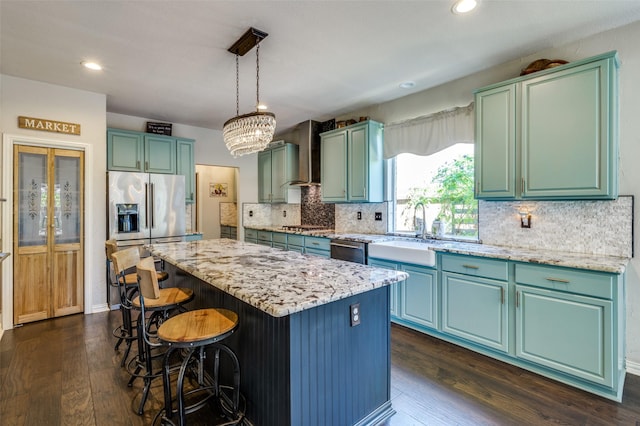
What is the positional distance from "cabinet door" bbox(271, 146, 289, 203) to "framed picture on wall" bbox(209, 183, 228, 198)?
6.35ft

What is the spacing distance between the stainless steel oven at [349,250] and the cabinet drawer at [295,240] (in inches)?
27.8

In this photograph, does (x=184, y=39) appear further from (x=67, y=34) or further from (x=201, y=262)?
(x=201, y=262)

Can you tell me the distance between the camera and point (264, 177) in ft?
19.1

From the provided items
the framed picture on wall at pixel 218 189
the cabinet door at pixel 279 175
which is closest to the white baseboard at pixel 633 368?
the cabinet door at pixel 279 175

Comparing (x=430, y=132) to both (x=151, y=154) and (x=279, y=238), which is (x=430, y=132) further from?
(x=151, y=154)

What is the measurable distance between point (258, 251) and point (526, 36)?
9.06ft

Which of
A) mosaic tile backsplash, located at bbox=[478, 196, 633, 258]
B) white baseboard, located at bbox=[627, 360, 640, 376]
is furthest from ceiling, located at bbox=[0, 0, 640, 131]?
white baseboard, located at bbox=[627, 360, 640, 376]

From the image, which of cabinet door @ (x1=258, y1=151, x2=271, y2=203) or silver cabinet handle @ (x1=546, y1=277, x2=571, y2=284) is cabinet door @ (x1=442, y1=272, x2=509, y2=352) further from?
cabinet door @ (x1=258, y1=151, x2=271, y2=203)

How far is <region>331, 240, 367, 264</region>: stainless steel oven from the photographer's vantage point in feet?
11.6

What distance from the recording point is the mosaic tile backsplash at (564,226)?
233 cm

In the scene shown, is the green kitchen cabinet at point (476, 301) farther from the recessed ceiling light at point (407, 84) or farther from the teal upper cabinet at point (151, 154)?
the teal upper cabinet at point (151, 154)

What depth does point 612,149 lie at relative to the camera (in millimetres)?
2168

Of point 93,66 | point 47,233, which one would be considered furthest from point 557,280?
point 47,233

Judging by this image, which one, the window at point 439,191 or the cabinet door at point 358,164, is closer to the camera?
the window at point 439,191
